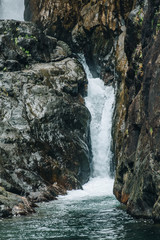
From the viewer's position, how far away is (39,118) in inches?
1045

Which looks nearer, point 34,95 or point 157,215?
point 157,215

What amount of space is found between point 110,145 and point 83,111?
13.5 feet

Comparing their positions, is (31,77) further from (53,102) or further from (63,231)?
(63,231)

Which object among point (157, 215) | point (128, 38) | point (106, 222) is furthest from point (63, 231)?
point (128, 38)

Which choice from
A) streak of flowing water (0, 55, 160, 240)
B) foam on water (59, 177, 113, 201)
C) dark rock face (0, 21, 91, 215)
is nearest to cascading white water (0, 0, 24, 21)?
dark rock face (0, 21, 91, 215)

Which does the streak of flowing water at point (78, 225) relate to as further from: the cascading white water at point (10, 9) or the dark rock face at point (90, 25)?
the cascading white water at point (10, 9)

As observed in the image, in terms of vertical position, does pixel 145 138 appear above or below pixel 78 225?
above

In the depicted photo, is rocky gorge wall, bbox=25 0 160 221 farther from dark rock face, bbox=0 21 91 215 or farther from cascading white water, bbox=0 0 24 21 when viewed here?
cascading white water, bbox=0 0 24 21

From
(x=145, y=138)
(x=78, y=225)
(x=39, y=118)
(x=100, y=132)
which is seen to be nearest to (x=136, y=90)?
(x=145, y=138)

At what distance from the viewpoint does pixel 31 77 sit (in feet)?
97.8

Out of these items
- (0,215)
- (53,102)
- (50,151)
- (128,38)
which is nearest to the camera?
(0,215)

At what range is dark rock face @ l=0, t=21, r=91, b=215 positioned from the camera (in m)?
22.7

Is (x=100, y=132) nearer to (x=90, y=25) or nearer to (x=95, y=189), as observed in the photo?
(x=95, y=189)

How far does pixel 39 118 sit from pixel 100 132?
6877mm
